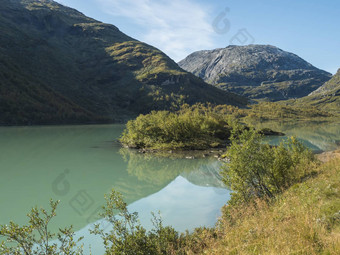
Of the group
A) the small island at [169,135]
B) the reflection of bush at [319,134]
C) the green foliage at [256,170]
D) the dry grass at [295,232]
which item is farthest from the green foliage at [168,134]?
the dry grass at [295,232]

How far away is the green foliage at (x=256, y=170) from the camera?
553 inches

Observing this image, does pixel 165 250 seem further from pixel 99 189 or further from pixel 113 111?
pixel 113 111

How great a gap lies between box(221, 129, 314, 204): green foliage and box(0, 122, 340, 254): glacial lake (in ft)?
11.3

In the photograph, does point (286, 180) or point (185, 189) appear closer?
point (286, 180)

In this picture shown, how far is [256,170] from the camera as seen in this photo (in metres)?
14.4

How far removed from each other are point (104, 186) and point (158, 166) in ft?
35.1

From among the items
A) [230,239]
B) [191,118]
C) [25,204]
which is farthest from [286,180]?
[191,118]

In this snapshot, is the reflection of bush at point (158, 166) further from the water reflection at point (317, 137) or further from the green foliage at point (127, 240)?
the green foliage at point (127, 240)

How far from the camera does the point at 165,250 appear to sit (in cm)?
1003

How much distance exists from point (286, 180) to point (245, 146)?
428 cm

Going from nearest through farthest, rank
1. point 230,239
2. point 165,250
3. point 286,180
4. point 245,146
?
point 230,239, point 165,250, point 245,146, point 286,180

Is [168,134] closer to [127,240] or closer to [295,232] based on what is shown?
[127,240]

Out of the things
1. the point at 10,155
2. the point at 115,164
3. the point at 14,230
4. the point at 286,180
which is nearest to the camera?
the point at 14,230

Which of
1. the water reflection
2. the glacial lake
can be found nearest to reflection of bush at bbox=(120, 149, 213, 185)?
the glacial lake
